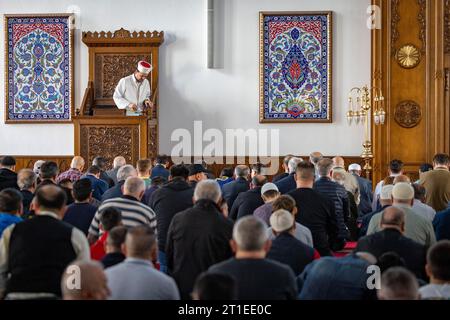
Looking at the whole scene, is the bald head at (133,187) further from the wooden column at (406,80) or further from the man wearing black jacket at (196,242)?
the wooden column at (406,80)

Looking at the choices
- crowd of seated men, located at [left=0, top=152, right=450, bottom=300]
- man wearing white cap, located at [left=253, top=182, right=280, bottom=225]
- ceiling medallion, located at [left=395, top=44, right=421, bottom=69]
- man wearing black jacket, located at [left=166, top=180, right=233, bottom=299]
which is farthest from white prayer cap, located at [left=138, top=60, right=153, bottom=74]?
man wearing black jacket, located at [left=166, top=180, right=233, bottom=299]

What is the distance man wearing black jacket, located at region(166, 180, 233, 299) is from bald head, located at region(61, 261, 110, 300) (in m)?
1.63

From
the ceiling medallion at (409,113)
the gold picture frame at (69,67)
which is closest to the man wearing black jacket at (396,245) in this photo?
the ceiling medallion at (409,113)

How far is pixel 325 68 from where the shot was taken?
1474 cm

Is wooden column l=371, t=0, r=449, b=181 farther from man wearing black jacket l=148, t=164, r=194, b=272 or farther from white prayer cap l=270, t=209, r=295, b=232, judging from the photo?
white prayer cap l=270, t=209, r=295, b=232

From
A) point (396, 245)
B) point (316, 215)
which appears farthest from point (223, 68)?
point (396, 245)

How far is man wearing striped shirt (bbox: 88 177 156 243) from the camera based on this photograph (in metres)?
6.20

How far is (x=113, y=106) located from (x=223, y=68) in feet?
6.66

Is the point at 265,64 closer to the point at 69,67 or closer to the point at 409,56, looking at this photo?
the point at 409,56

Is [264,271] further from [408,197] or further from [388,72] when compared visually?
[388,72]

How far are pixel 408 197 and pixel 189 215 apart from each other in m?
1.91

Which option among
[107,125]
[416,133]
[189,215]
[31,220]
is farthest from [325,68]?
[31,220]

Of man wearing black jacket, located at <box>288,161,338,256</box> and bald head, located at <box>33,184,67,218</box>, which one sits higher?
bald head, located at <box>33,184,67,218</box>

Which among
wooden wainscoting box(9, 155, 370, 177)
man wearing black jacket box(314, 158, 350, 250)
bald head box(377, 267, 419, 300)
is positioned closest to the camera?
bald head box(377, 267, 419, 300)
